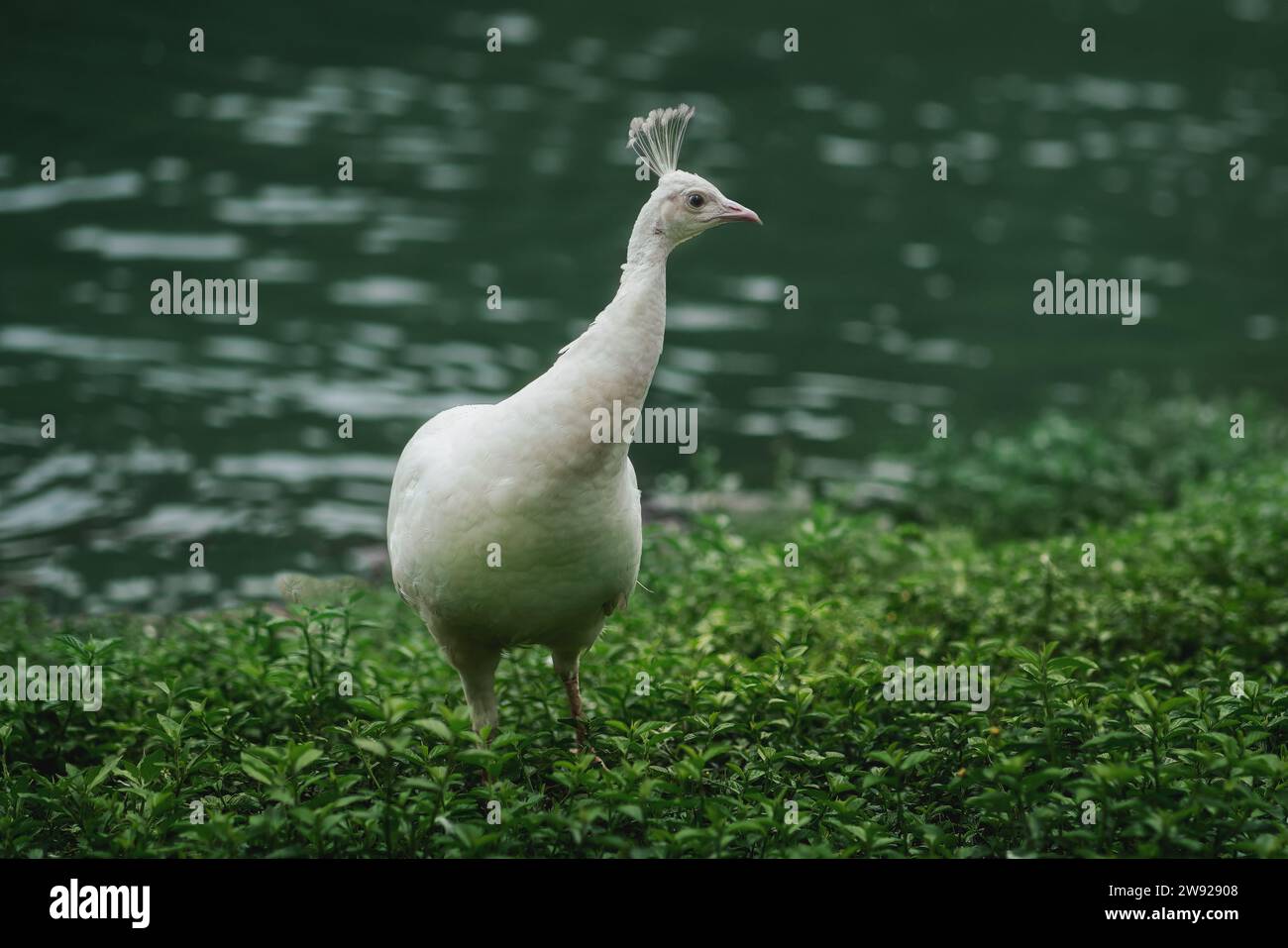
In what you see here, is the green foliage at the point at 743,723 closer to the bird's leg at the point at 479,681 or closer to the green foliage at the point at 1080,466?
the bird's leg at the point at 479,681

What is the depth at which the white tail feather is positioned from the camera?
18.2 feet

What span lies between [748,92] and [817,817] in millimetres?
17008

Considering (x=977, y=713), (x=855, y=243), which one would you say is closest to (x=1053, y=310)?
(x=855, y=243)

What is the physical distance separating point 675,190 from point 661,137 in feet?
1.25

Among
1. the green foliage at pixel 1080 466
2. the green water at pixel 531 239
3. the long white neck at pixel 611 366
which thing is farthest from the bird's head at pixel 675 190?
the green foliage at pixel 1080 466

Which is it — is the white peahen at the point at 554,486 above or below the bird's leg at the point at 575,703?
above

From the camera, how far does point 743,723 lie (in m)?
5.95

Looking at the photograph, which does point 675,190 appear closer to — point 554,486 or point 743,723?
point 554,486

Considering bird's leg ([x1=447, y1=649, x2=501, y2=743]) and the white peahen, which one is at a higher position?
the white peahen

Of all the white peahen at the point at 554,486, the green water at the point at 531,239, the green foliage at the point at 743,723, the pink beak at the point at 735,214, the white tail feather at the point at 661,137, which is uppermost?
the green water at the point at 531,239

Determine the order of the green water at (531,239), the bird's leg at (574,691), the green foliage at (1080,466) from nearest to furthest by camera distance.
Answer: the bird's leg at (574,691) < the green foliage at (1080,466) < the green water at (531,239)

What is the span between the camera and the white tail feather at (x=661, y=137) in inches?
219

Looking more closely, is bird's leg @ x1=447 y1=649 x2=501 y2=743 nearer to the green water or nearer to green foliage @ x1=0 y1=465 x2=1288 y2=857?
green foliage @ x1=0 y1=465 x2=1288 y2=857

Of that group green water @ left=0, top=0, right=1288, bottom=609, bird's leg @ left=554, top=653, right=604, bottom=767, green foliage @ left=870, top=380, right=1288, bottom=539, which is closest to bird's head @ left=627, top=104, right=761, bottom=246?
bird's leg @ left=554, top=653, right=604, bottom=767
